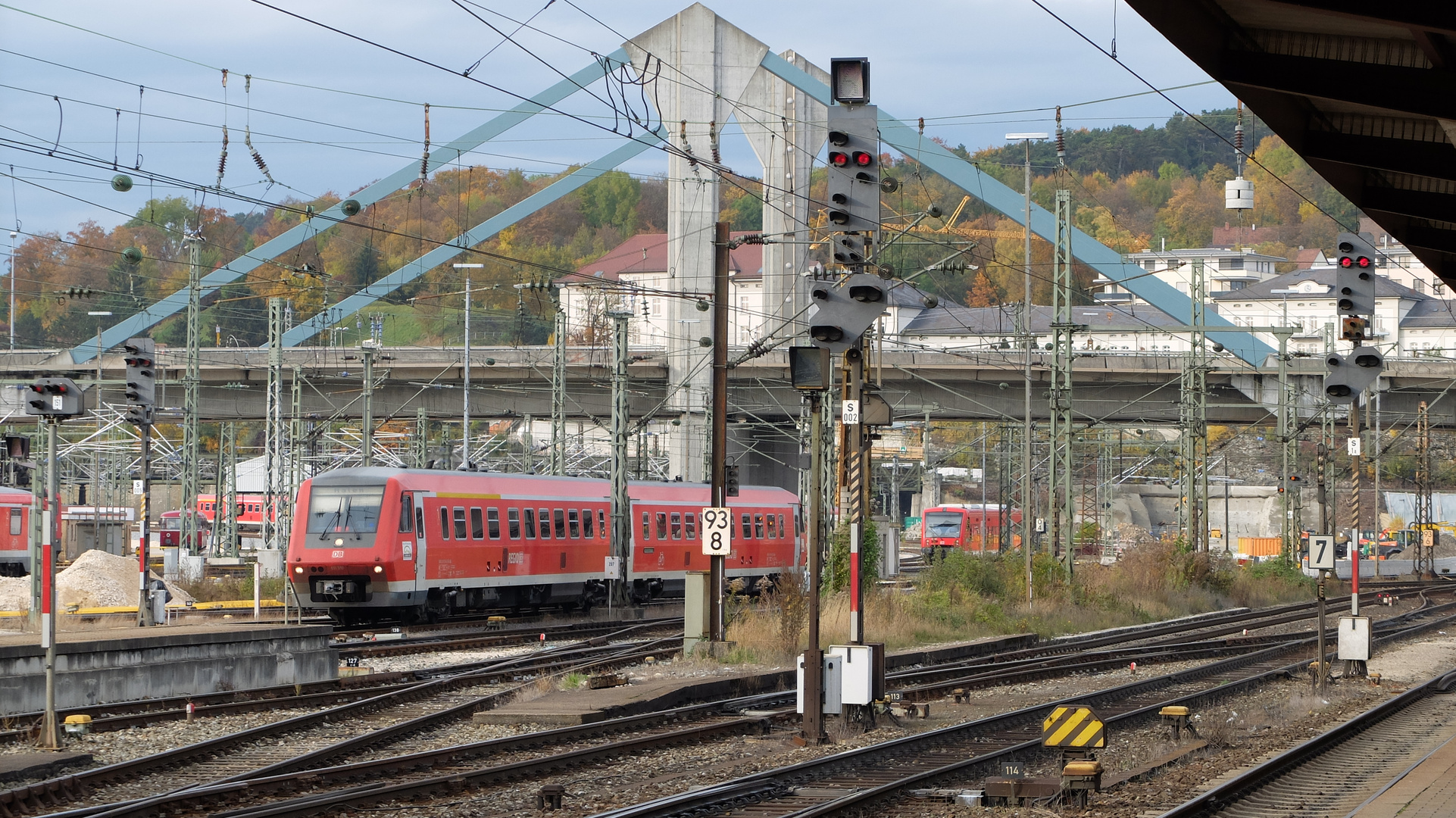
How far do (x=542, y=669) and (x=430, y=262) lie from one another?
48106 mm

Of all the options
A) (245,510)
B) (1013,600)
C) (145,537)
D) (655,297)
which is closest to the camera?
(145,537)

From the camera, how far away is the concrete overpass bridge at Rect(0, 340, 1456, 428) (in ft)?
190

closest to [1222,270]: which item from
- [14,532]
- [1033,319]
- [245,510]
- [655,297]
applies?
[1033,319]

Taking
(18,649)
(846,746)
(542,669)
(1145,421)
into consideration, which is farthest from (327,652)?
(1145,421)

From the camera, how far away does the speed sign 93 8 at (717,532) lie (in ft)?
70.2

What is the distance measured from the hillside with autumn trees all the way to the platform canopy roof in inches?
580

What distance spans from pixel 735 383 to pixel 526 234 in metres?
63.6

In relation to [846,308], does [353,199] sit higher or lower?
higher

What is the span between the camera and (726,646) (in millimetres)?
22391

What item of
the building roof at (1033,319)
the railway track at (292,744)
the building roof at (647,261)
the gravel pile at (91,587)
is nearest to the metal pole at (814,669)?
the railway track at (292,744)

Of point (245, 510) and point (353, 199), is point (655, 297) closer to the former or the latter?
point (245, 510)

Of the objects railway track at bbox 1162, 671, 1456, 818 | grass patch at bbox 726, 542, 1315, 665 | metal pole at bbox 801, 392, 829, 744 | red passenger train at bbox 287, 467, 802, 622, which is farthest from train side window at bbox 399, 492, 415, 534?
railway track at bbox 1162, 671, 1456, 818

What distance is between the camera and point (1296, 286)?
118750mm

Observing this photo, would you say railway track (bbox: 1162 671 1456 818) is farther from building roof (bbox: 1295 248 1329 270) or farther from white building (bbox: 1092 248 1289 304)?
building roof (bbox: 1295 248 1329 270)
